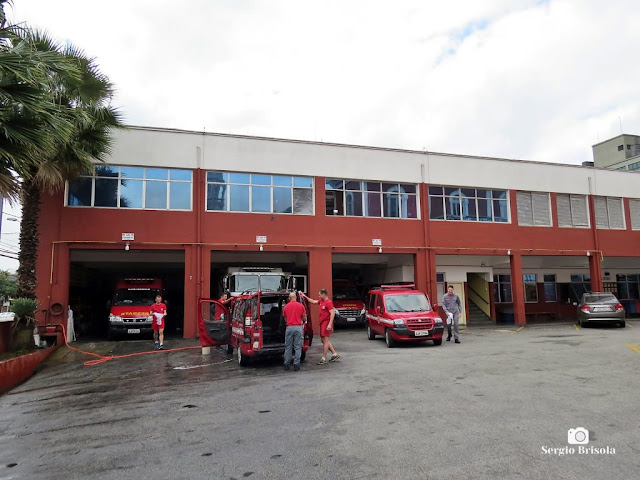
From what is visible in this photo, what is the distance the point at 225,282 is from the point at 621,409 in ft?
45.7

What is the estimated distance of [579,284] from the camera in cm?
2809

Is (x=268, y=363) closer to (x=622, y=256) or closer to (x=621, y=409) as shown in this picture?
(x=621, y=409)

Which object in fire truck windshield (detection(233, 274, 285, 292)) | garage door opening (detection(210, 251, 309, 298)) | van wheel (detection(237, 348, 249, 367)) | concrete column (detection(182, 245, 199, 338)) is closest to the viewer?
van wheel (detection(237, 348, 249, 367))

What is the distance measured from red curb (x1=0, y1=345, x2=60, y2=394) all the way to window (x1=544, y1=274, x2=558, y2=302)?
25671 mm

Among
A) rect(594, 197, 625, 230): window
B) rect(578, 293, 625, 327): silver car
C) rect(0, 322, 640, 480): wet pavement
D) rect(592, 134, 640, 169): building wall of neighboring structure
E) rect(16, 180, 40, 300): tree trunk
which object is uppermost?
rect(592, 134, 640, 169): building wall of neighboring structure

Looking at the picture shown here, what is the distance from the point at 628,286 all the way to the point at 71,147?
1233 inches

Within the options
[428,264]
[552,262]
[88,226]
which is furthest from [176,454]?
[552,262]

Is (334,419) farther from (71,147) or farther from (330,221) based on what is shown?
(330,221)

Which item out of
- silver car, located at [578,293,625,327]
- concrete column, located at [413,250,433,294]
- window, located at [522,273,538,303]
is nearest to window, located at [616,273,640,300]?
window, located at [522,273,538,303]

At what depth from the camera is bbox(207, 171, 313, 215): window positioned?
19.1 metres

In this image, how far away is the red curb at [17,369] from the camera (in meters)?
10.1

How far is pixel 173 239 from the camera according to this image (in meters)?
18.2

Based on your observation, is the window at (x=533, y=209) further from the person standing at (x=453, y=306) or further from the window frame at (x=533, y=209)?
the person standing at (x=453, y=306)

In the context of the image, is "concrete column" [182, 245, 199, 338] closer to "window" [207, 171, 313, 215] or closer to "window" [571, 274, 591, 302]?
"window" [207, 171, 313, 215]
